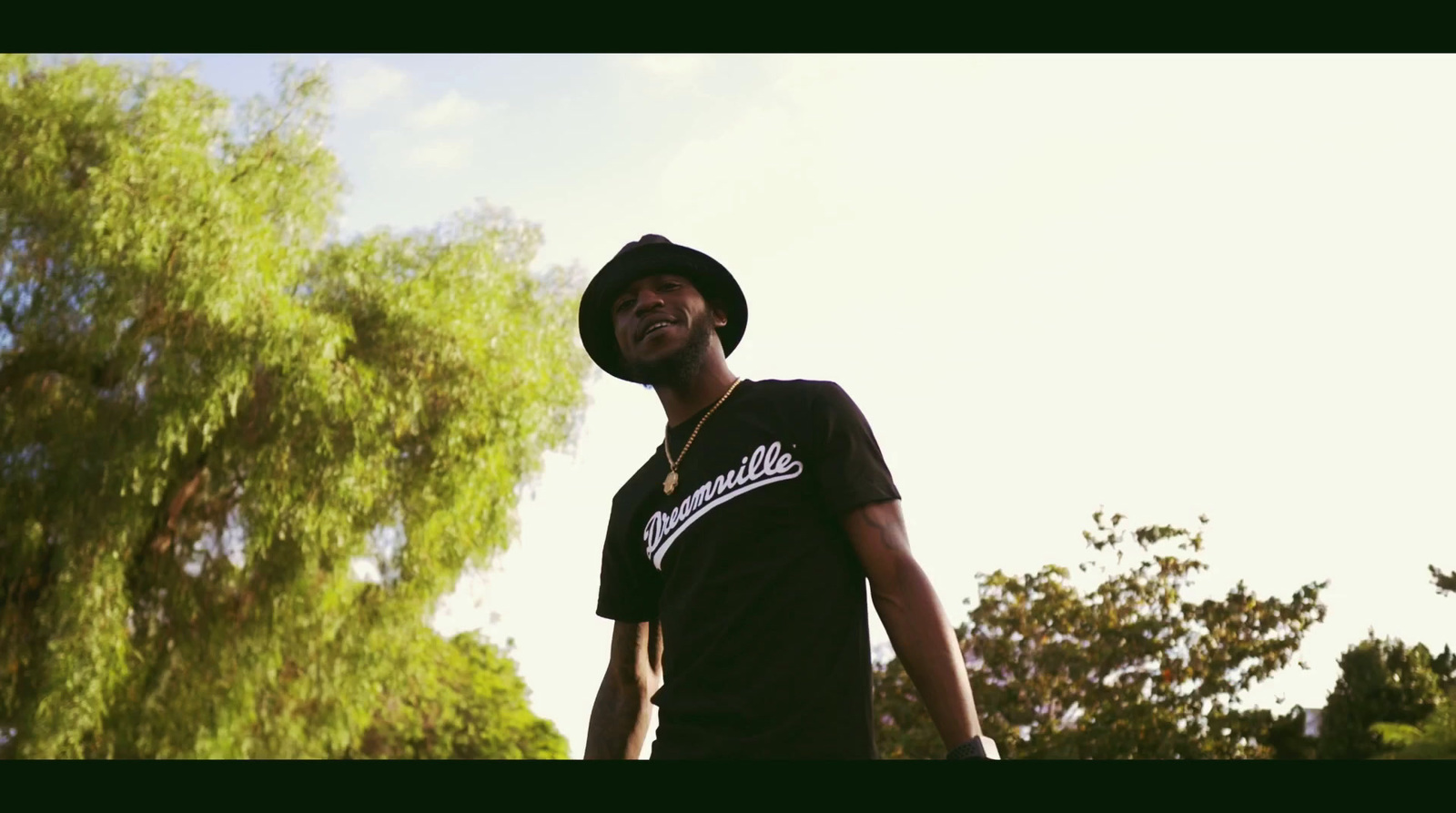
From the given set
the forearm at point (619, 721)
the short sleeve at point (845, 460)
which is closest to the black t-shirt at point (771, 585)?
the short sleeve at point (845, 460)

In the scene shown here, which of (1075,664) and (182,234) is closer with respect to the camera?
(182,234)

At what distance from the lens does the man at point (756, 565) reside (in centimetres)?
228

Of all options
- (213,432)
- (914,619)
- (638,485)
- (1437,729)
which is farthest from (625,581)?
(1437,729)

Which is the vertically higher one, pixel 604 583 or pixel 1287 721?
pixel 1287 721

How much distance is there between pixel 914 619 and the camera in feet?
7.60

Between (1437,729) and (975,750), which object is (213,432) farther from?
(1437,729)

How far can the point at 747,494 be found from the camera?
2.48 m

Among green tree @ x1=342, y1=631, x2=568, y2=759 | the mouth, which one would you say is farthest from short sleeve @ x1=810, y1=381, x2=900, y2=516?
green tree @ x1=342, y1=631, x2=568, y2=759

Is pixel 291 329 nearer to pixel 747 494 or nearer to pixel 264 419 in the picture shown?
pixel 264 419

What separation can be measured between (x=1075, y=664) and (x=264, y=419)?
11676mm

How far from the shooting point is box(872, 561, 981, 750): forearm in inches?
86.3
